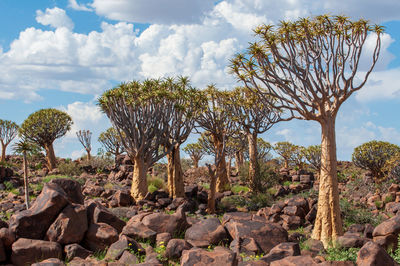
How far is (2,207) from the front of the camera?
695 inches

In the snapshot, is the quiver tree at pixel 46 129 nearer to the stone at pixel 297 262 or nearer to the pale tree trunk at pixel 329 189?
the pale tree trunk at pixel 329 189

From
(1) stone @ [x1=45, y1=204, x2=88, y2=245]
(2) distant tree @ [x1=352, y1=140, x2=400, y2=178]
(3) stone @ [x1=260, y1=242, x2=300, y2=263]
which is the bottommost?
(3) stone @ [x1=260, y1=242, x2=300, y2=263]

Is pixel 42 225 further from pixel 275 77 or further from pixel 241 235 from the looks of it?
pixel 275 77

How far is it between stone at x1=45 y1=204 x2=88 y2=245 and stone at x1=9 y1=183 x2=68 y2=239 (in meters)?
0.23

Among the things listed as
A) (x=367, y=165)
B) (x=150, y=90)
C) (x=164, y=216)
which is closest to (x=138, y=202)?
(x=150, y=90)

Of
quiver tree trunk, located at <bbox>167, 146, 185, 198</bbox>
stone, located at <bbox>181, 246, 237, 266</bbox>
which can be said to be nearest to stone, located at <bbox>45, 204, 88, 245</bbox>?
stone, located at <bbox>181, 246, 237, 266</bbox>

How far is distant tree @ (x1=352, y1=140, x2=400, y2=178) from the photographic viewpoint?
87.2ft

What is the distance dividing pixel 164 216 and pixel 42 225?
357cm

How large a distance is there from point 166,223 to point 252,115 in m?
14.3

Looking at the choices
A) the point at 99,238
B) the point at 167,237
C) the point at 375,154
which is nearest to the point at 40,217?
the point at 99,238

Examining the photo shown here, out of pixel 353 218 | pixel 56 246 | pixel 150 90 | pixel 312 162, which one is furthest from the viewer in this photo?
pixel 312 162

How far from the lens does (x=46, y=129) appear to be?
117ft

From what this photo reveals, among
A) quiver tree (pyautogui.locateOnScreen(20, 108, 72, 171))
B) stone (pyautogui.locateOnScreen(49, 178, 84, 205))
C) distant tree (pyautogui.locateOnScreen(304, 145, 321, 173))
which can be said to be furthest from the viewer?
quiver tree (pyautogui.locateOnScreen(20, 108, 72, 171))

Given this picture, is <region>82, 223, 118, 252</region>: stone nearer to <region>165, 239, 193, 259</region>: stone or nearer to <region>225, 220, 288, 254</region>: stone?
<region>165, 239, 193, 259</region>: stone
